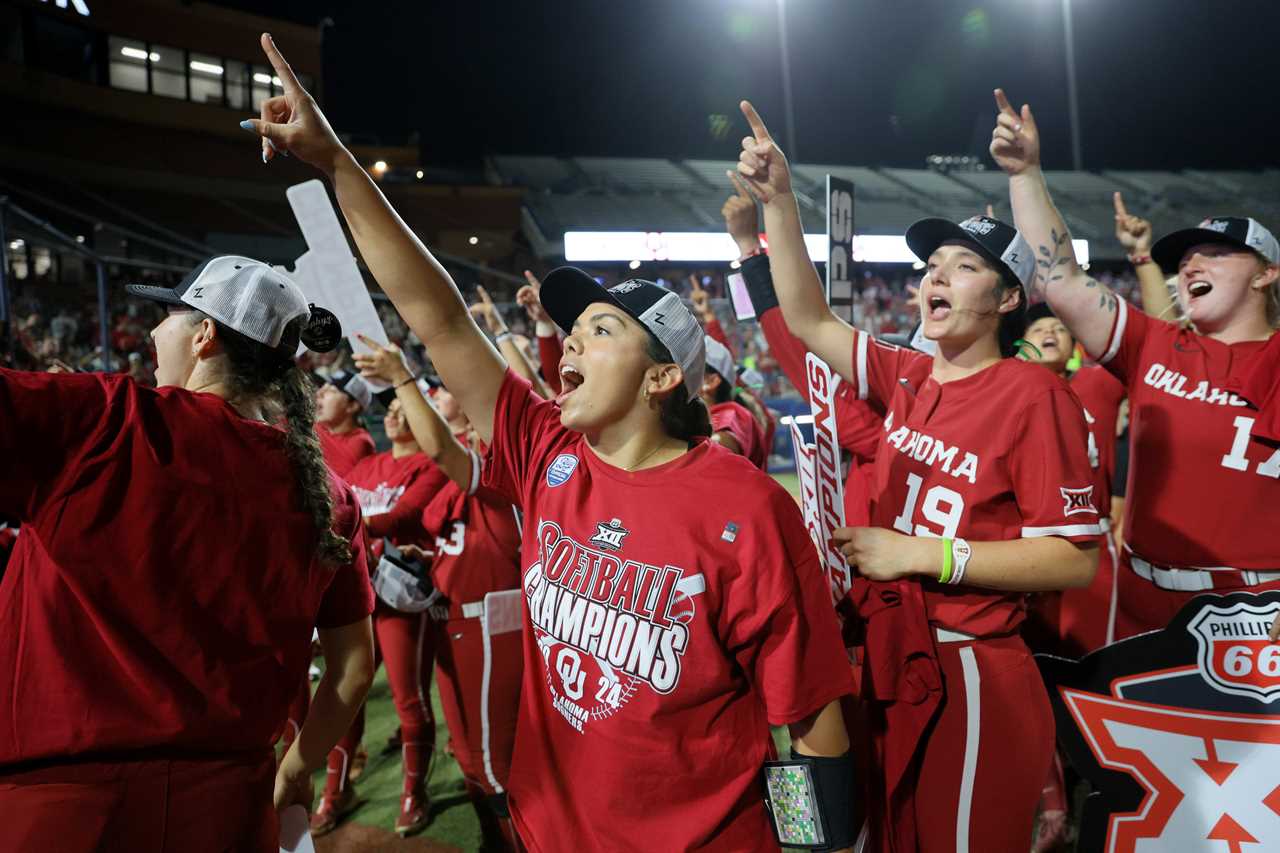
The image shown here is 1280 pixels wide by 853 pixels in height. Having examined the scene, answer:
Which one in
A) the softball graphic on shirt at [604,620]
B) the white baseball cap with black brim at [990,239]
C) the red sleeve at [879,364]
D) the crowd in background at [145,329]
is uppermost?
the crowd in background at [145,329]

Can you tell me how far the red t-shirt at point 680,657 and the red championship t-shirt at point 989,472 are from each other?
2.20 feet

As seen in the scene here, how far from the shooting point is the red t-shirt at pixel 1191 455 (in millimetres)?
2904

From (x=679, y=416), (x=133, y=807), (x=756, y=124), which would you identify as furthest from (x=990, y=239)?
(x=133, y=807)

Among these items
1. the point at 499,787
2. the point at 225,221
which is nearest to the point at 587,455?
the point at 499,787

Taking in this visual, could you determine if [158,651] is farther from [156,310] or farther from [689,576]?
[156,310]

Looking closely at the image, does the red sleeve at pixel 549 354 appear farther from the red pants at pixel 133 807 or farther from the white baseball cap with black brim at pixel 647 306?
the red pants at pixel 133 807

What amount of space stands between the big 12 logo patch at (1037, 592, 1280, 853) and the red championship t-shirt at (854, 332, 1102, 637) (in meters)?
0.72

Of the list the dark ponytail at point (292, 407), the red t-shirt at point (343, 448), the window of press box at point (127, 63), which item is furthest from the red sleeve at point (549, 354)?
the window of press box at point (127, 63)

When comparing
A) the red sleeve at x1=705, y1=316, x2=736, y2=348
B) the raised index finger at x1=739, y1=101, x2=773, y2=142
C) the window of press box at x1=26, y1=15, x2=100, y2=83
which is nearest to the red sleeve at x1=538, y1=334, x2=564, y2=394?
the red sleeve at x1=705, y1=316, x2=736, y2=348

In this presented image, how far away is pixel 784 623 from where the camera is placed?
5.86ft

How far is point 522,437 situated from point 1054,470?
138 centimetres

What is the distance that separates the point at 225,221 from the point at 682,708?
1148 inches

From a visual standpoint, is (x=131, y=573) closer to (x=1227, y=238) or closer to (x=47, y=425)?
(x=47, y=425)

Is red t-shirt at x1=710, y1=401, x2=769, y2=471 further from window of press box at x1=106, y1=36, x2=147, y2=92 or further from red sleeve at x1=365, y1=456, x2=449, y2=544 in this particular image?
window of press box at x1=106, y1=36, x2=147, y2=92
